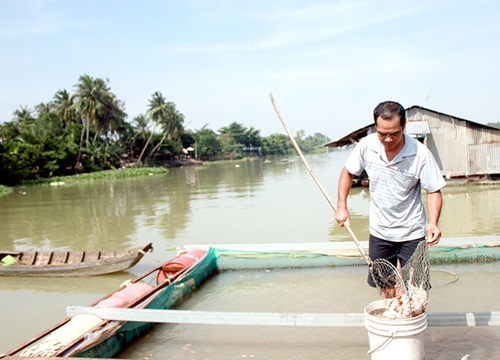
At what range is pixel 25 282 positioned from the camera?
707 cm

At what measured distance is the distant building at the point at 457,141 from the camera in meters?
15.7

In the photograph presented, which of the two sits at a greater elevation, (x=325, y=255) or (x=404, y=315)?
(x=404, y=315)

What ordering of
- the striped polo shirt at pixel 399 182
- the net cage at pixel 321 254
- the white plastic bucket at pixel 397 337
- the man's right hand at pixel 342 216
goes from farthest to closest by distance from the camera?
the net cage at pixel 321 254, the man's right hand at pixel 342 216, the striped polo shirt at pixel 399 182, the white plastic bucket at pixel 397 337

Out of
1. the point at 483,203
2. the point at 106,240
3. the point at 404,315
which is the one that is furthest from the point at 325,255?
the point at 483,203

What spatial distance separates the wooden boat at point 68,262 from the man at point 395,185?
432 centimetres

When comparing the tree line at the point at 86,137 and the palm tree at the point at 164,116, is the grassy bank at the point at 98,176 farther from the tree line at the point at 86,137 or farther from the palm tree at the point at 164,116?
the palm tree at the point at 164,116

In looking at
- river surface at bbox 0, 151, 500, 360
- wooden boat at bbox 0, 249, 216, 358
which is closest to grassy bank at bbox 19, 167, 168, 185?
river surface at bbox 0, 151, 500, 360

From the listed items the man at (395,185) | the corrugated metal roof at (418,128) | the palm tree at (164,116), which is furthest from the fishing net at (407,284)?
the palm tree at (164,116)

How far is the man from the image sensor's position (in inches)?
104

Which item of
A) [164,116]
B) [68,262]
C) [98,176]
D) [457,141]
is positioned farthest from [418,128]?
[164,116]

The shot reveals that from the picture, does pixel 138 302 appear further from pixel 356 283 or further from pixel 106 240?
pixel 106 240

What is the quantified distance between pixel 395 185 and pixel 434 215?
0.92ft

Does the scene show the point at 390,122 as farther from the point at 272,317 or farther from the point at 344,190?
the point at 272,317

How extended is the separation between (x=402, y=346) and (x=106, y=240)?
9.08 meters
